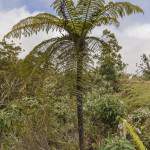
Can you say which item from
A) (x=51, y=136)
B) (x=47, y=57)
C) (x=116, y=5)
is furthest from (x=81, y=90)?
(x=51, y=136)

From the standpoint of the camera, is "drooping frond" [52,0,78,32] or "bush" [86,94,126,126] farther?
"bush" [86,94,126,126]

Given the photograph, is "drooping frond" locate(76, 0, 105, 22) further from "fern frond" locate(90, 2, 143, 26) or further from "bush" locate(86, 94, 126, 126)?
"bush" locate(86, 94, 126, 126)

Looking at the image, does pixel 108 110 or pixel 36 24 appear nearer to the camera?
pixel 36 24

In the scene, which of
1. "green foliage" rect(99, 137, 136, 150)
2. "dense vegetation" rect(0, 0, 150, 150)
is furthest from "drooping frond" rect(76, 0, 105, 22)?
"green foliage" rect(99, 137, 136, 150)

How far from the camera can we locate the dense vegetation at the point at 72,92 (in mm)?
14414

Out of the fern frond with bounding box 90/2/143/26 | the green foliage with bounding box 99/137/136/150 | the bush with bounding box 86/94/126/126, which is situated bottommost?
the green foliage with bounding box 99/137/136/150

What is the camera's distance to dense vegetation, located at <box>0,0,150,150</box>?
47.3 ft

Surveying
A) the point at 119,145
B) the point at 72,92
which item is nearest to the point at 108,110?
the point at 119,145

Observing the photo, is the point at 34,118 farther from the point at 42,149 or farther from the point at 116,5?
the point at 116,5

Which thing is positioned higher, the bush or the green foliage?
the bush

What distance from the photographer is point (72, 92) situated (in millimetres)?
14414

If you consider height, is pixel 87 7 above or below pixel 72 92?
above

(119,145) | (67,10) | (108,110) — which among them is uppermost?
(67,10)

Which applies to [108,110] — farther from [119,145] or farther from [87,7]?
[87,7]
